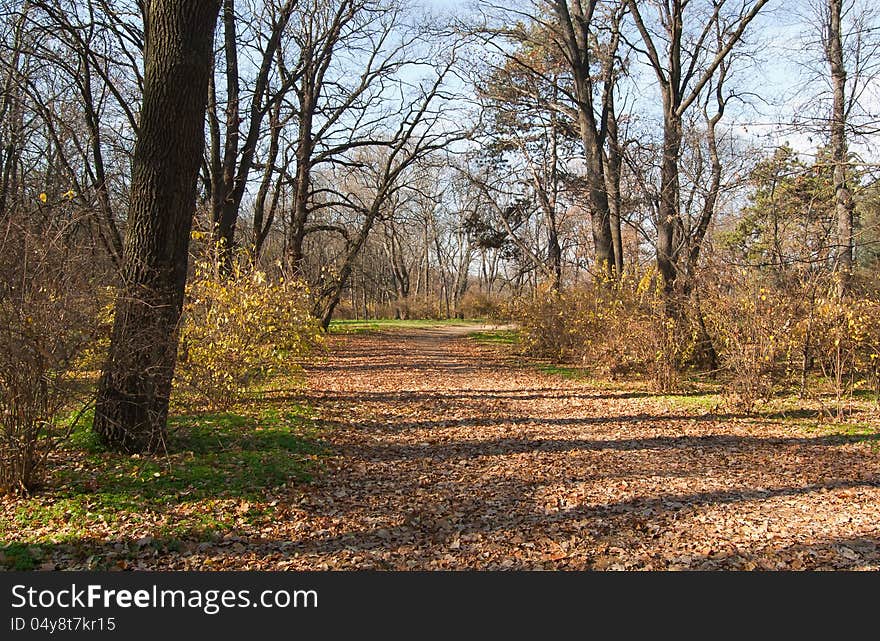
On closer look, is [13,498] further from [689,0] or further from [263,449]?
[689,0]

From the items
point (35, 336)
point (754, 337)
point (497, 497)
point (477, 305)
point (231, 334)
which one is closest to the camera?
point (35, 336)

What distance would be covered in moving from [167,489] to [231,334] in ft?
11.2

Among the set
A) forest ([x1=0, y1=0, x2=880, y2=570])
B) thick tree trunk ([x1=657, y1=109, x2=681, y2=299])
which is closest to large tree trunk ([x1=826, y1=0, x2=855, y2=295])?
forest ([x1=0, y1=0, x2=880, y2=570])

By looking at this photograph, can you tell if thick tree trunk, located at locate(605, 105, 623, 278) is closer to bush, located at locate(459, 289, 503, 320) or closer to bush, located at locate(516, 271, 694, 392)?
bush, located at locate(516, 271, 694, 392)

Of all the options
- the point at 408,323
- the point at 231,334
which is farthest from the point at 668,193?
the point at 408,323

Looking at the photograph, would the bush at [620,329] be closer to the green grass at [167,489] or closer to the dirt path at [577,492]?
the dirt path at [577,492]

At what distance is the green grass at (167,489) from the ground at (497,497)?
22 mm

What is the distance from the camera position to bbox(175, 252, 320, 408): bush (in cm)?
809

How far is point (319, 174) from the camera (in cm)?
2278

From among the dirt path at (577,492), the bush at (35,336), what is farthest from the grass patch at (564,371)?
the bush at (35,336)

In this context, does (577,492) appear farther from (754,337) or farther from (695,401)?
(695,401)

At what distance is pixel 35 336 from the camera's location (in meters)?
→ 4.73

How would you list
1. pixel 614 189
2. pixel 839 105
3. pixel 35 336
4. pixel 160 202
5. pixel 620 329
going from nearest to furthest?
pixel 35 336 < pixel 160 202 < pixel 620 329 < pixel 839 105 < pixel 614 189

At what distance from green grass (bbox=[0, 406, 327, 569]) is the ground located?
0.07 feet
